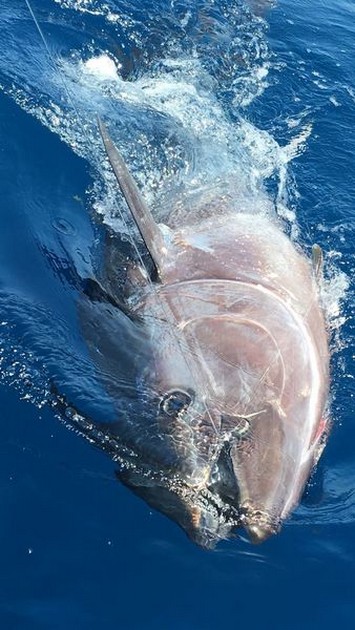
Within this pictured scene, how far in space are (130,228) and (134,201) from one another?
3.14 ft

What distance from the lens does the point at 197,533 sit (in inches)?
143

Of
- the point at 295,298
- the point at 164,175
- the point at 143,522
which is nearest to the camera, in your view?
the point at 143,522

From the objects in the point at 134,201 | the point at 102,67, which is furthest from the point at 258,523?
the point at 102,67

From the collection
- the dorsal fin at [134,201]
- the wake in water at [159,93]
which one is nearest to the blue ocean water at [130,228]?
the wake in water at [159,93]

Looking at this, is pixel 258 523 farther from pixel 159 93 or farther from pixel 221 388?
pixel 159 93

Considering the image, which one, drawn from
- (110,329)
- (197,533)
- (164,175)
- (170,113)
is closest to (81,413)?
(110,329)

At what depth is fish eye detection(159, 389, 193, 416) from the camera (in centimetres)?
367

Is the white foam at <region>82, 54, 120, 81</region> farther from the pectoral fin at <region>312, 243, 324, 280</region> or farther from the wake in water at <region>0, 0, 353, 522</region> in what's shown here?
the pectoral fin at <region>312, 243, 324, 280</region>

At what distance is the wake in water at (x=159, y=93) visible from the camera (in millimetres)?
6129

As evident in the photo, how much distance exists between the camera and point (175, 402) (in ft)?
12.1

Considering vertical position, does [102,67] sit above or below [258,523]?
above

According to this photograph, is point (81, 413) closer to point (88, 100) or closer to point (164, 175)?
point (164, 175)

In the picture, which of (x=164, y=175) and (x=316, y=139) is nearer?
(x=164, y=175)

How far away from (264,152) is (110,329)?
11.5 feet
